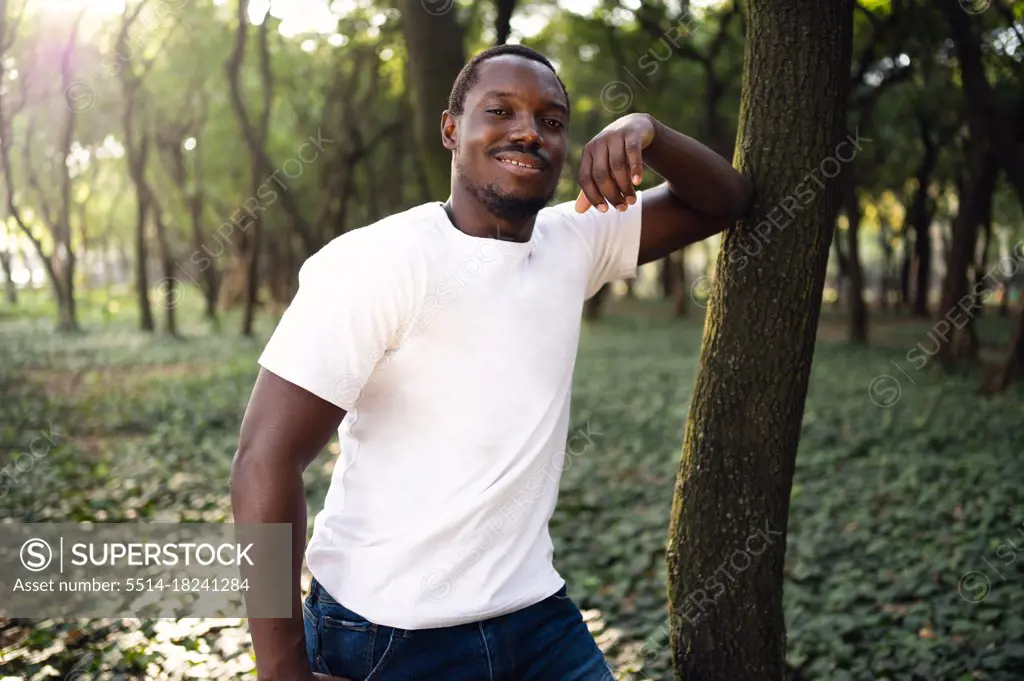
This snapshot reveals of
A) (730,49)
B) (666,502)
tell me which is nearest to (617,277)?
(666,502)

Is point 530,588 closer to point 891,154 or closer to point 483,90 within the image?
point 483,90

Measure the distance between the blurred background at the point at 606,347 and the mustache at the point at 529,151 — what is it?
0.84 metres

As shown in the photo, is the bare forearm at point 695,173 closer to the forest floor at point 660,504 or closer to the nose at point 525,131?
the nose at point 525,131

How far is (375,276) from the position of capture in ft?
6.95

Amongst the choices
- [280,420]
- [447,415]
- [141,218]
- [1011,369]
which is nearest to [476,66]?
[447,415]

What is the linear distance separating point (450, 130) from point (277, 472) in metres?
1.06

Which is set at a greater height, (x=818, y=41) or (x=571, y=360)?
(x=818, y=41)

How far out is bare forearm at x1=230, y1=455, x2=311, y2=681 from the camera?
2016 millimetres

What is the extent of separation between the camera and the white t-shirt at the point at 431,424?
6.99ft

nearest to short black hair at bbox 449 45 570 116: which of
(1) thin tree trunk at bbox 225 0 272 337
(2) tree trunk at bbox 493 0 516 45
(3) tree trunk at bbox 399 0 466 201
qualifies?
(3) tree trunk at bbox 399 0 466 201

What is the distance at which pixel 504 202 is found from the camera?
2389mm

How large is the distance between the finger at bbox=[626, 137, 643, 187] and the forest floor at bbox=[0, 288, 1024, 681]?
A: 49.9 inches

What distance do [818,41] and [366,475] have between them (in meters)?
1.85

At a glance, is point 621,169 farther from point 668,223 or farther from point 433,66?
point 433,66
